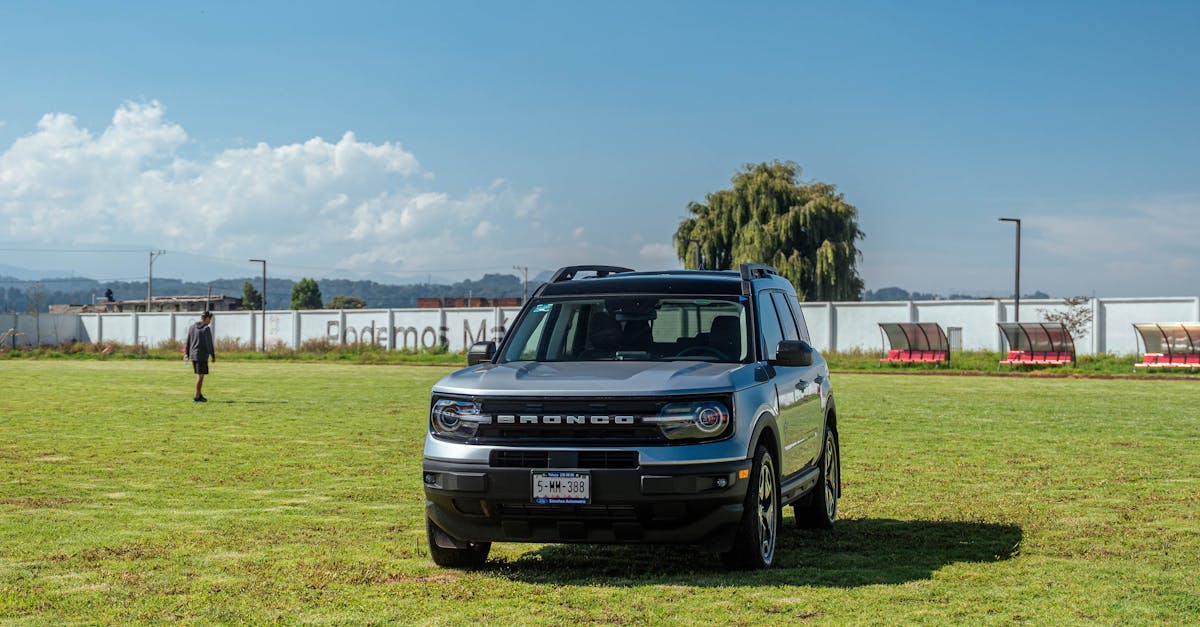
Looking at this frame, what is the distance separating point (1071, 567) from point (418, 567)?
4039mm

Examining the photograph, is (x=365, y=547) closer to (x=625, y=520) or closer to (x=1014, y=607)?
(x=625, y=520)

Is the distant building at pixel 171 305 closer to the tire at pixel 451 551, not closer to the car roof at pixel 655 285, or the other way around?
the car roof at pixel 655 285

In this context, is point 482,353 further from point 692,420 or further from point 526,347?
point 692,420

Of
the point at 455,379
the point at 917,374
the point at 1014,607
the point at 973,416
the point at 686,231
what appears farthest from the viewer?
the point at 686,231

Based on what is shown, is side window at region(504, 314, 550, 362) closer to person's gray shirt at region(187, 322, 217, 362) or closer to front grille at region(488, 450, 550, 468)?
front grille at region(488, 450, 550, 468)

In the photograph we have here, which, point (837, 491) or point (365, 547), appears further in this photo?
point (837, 491)

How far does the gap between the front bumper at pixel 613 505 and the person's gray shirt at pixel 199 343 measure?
856 inches

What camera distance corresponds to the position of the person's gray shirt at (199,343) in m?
28.7

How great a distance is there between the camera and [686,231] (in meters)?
82.3

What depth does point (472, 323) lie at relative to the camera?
78.5 m

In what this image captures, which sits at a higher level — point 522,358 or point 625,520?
point 522,358

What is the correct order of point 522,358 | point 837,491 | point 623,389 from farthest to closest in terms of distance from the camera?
point 837,491, point 522,358, point 623,389

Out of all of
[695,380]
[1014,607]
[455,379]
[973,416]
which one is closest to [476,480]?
[455,379]

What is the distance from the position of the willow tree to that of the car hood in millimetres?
64698
